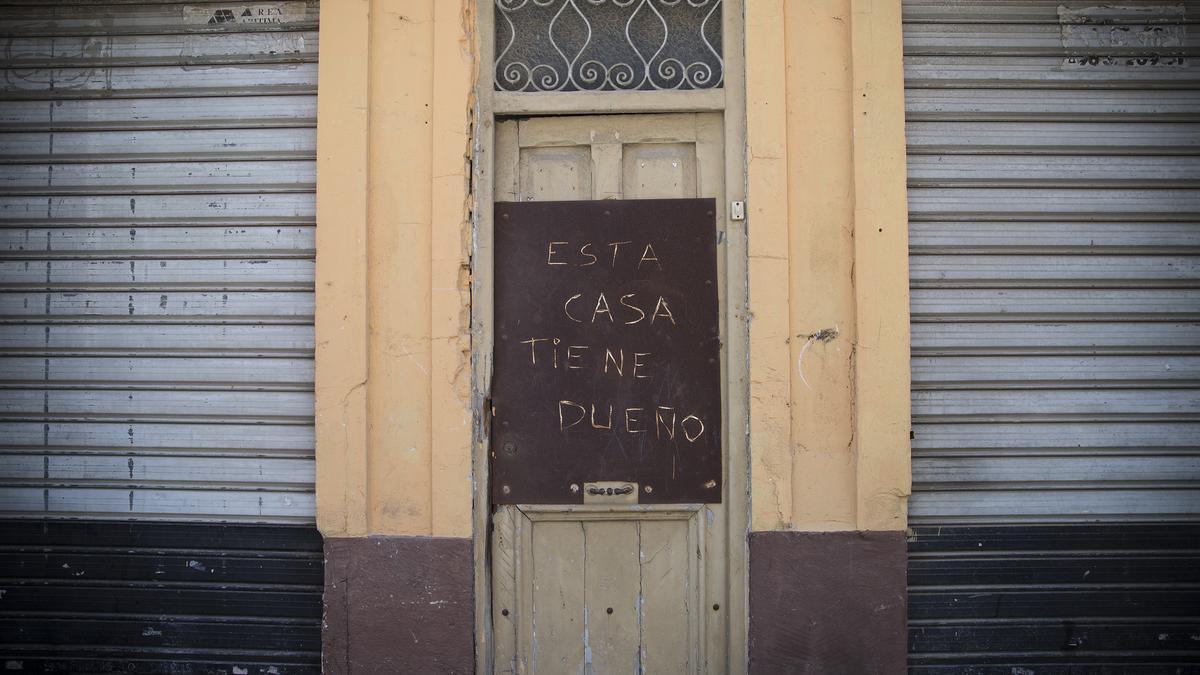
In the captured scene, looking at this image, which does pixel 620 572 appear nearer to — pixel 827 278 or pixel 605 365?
pixel 605 365

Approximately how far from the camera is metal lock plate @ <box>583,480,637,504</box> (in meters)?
4.01

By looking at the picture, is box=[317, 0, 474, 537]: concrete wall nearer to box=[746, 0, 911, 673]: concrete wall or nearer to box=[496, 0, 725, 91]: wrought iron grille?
box=[496, 0, 725, 91]: wrought iron grille

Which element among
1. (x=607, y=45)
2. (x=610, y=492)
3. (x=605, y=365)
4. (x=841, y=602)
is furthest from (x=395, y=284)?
(x=841, y=602)

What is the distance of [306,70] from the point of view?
4.23m

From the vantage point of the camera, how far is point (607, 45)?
4.11 m

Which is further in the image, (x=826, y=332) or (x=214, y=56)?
(x=214, y=56)

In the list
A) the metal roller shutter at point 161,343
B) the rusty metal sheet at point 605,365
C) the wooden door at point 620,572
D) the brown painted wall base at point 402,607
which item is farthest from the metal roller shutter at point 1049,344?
the metal roller shutter at point 161,343

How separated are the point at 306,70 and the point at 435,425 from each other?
6.12 ft

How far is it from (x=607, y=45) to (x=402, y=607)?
2.77 meters

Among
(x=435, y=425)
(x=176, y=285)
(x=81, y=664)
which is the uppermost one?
(x=176, y=285)

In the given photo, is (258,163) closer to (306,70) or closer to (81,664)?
(306,70)

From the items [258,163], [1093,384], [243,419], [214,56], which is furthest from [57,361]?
[1093,384]

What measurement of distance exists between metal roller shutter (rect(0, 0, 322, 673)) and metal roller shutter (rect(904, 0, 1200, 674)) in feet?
9.80

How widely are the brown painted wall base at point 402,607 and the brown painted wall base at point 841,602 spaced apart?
1337 millimetres
